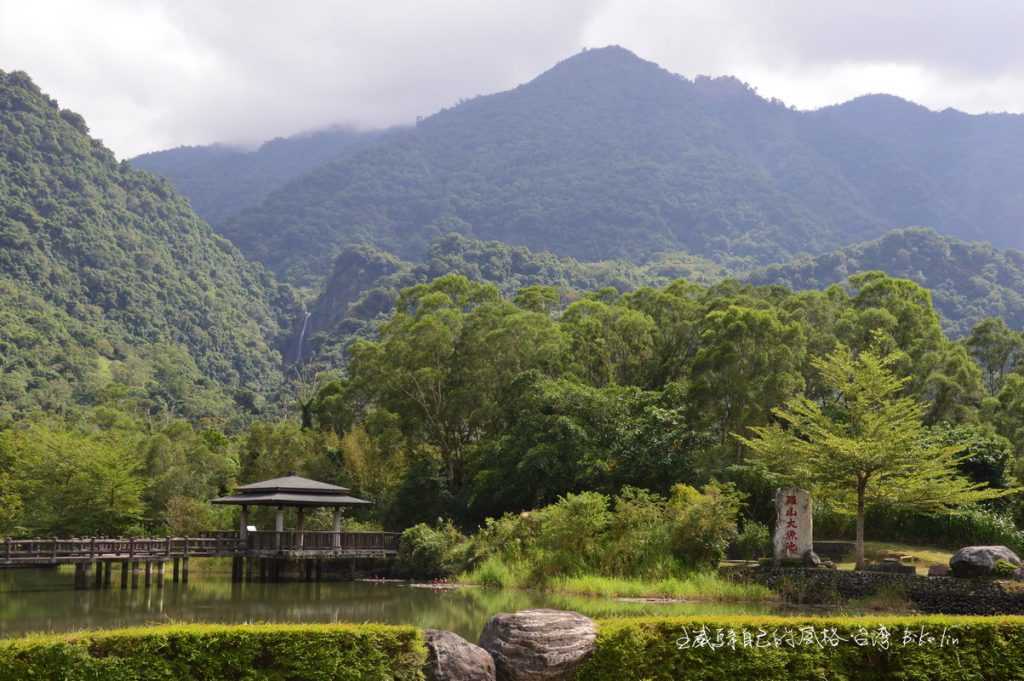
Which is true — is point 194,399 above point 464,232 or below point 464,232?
below

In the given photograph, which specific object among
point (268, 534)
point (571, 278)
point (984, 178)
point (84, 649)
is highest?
point (984, 178)

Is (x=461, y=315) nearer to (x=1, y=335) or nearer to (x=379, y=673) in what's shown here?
(x=379, y=673)

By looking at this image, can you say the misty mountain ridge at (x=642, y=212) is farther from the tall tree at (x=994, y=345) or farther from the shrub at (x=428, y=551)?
the shrub at (x=428, y=551)

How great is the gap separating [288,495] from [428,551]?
187 inches

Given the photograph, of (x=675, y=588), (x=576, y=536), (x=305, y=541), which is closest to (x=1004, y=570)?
(x=675, y=588)

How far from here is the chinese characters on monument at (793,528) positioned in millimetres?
23547

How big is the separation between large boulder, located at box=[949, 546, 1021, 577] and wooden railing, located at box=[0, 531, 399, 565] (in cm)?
1911

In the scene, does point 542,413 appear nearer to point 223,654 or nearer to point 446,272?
point 223,654

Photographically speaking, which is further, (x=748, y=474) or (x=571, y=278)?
(x=571, y=278)

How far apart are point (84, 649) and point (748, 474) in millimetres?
22449

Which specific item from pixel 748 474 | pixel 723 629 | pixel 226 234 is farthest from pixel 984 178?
pixel 723 629

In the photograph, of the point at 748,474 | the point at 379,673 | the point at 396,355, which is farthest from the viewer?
the point at 396,355

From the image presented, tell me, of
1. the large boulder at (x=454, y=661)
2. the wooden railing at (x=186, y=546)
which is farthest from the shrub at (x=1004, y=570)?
the wooden railing at (x=186, y=546)

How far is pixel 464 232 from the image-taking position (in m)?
182
